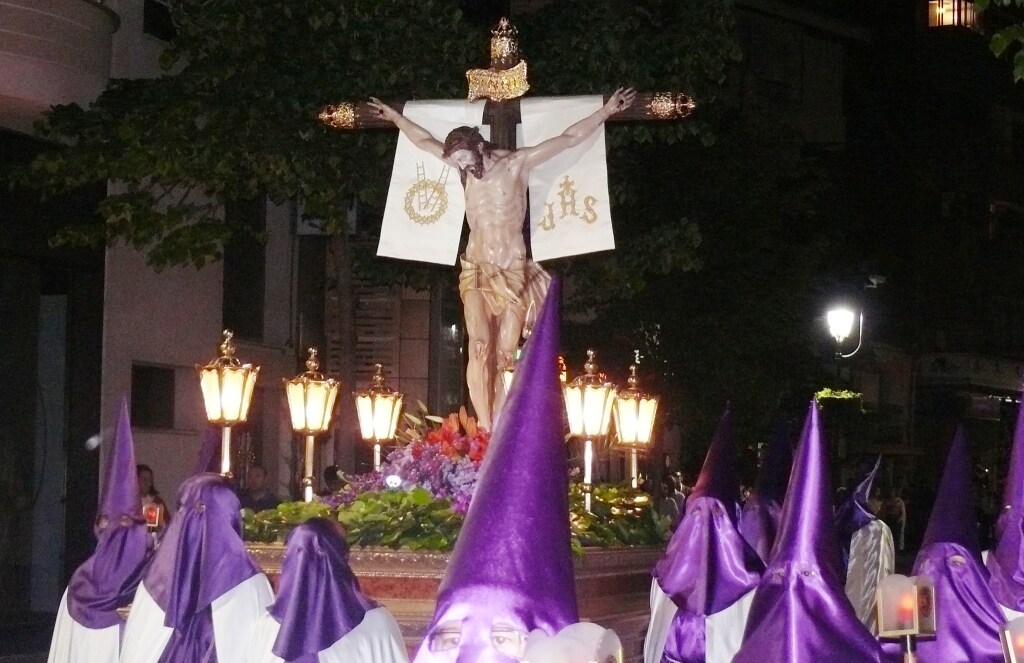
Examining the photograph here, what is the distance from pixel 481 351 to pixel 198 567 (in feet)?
10.9

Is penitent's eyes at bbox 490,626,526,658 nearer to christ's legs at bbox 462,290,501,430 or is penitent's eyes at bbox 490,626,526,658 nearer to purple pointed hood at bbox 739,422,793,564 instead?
purple pointed hood at bbox 739,422,793,564

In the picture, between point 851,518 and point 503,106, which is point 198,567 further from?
point 851,518

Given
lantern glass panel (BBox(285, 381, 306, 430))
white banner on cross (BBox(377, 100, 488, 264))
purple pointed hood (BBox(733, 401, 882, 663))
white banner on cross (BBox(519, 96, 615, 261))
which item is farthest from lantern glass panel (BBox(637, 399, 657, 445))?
purple pointed hood (BBox(733, 401, 882, 663))

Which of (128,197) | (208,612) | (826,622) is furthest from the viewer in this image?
(128,197)

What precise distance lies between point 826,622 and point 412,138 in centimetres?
601

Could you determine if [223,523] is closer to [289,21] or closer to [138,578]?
[138,578]

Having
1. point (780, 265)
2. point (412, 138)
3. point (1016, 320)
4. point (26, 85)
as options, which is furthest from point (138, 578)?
point (1016, 320)

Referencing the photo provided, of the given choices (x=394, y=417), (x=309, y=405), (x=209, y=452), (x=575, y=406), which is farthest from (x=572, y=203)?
(x=209, y=452)

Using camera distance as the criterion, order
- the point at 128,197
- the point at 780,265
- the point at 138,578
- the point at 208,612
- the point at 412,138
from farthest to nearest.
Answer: the point at 780,265, the point at 128,197, the point at 412,138, the point at 138,578, the point at 208,612

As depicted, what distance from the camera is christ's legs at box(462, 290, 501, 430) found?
426 inches

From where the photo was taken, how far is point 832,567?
6496mm

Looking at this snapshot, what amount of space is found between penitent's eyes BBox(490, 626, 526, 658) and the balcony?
503 inches

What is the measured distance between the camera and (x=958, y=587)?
26.7ft

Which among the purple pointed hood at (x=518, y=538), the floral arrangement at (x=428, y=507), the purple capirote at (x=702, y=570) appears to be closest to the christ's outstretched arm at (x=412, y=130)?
the floral arrangement at (x=428, y=507)
